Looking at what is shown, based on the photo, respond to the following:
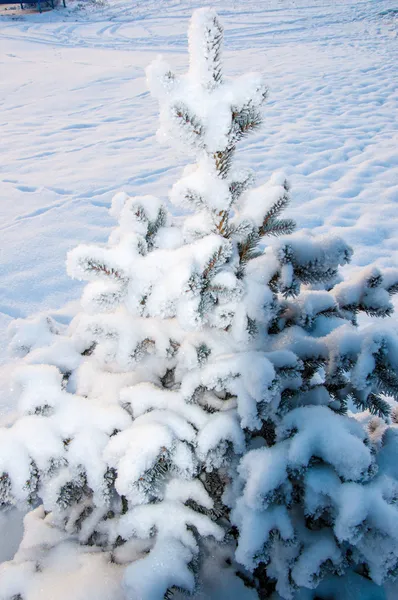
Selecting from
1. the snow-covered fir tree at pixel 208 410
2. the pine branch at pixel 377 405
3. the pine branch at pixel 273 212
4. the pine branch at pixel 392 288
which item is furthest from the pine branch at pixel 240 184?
the pine branch at pixel 377 405

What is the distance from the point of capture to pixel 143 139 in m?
7.03

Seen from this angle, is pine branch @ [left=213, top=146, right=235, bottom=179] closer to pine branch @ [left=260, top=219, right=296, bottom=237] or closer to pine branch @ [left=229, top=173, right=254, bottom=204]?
pine branch @ [left=229, top=173, right=254, bottom=204]

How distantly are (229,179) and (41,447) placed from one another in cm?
112

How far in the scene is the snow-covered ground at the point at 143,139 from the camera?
426 centimetres

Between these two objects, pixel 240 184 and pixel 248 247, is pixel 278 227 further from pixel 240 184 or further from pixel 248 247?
pixel 240 184

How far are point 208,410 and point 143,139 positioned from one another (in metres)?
6.61

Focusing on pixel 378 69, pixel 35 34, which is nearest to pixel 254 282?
pixel 378 69

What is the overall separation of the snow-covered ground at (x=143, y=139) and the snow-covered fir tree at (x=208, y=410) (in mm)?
330

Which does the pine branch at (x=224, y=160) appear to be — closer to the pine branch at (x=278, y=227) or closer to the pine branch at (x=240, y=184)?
the pine branch at (x=240, y=184)

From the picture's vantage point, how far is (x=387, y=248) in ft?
13.4

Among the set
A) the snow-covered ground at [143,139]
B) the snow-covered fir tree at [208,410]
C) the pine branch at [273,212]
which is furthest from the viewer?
the snow-covered ground at [143,139]

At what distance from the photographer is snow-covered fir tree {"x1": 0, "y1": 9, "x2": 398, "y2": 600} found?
116 cm

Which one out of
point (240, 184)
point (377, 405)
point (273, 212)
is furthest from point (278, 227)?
point (377, 405)

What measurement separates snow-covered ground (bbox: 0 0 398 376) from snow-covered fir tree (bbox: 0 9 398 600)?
0.33 metres
